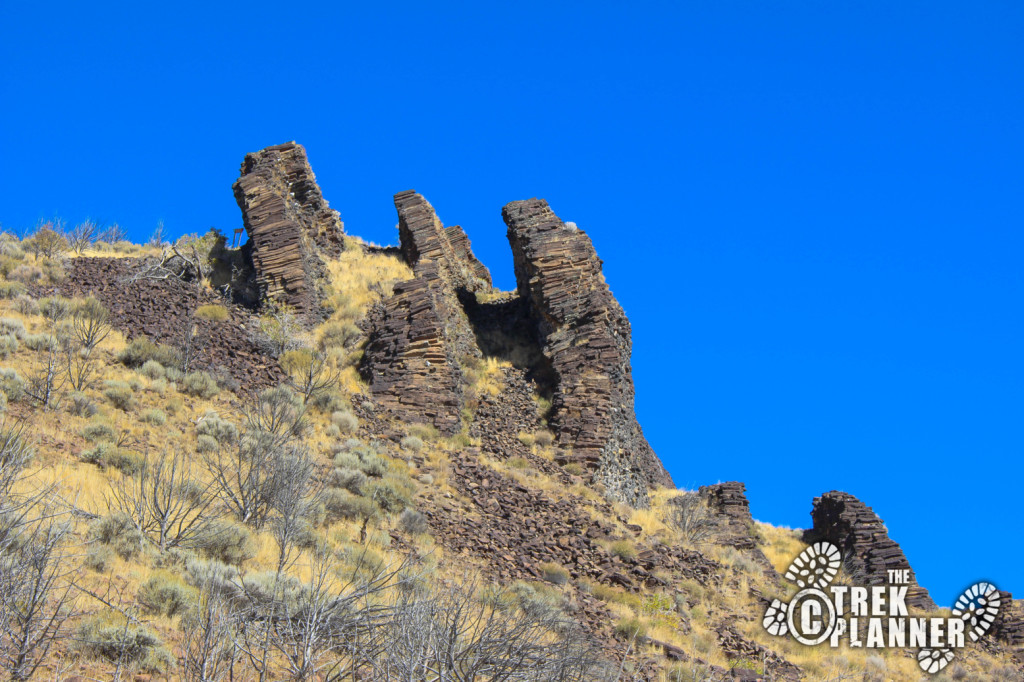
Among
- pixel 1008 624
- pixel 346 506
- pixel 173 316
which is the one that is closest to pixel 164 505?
pixel 346 506

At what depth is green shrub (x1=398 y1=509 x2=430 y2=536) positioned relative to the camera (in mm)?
22531

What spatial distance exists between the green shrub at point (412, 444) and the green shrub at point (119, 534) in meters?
11.3

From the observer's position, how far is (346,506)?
870 inches

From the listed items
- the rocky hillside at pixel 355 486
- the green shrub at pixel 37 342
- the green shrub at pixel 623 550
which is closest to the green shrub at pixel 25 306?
the rocky hillside at pixel 355 486

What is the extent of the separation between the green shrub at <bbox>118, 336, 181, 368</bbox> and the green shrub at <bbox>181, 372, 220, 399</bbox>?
1288 mm

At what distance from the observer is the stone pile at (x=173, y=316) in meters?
29.6

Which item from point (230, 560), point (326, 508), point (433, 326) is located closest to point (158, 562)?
point (230, 560)

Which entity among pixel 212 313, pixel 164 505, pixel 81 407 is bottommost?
pixel 164 505

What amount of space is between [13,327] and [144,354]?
11.8ft

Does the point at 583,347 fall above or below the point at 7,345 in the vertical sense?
above

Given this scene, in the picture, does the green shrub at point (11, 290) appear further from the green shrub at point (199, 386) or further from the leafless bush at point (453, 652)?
the leafless bush at point (453, 652)

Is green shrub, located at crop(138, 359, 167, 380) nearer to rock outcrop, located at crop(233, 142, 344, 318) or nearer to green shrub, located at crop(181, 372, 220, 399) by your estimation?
green shrub, located at crop(181, 372, 220, 399)

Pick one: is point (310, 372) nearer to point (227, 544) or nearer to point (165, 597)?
point (227, 544)

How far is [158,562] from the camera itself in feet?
53.5
